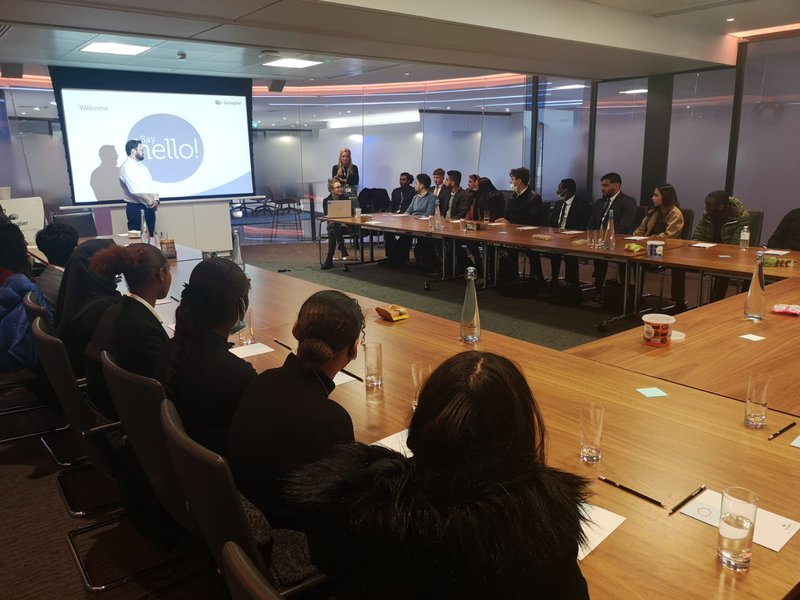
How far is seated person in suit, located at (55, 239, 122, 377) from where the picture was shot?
2848mm

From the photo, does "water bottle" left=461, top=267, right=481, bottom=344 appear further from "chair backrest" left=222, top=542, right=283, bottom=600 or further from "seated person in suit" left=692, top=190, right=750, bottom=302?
"seated person in suit" left=692, top=190, right=750, bottom=302

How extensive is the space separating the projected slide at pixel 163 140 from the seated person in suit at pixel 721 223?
666 centimetres

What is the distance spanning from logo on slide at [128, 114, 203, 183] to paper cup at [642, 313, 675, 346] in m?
7.80

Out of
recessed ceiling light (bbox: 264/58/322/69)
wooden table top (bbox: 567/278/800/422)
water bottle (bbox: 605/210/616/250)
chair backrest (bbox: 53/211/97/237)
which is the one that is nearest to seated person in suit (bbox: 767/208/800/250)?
water bottle (bbox: 605/210/616/250)

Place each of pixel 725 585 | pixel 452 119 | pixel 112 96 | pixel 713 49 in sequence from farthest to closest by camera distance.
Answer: pixel 452 119, pixel 112 96, pixel 713 49, pixel 725 585

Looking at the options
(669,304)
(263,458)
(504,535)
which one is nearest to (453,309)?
(669,304)

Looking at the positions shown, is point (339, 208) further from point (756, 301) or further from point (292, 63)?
point (756, 301)

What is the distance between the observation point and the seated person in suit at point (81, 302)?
9.34 feet

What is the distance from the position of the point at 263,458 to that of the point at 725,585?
1030 mm

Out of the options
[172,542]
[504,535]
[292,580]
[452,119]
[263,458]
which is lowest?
[172,542]

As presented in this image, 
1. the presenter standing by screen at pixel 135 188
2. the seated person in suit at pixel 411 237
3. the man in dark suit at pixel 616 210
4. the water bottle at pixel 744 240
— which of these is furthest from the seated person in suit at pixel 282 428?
the seated person in suit at pixel 411 237

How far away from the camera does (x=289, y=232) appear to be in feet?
40.1

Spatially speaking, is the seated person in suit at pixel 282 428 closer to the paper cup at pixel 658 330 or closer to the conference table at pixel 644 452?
the conference table at pixel 644 452

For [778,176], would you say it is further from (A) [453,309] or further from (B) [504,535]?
(B) [504,535]
